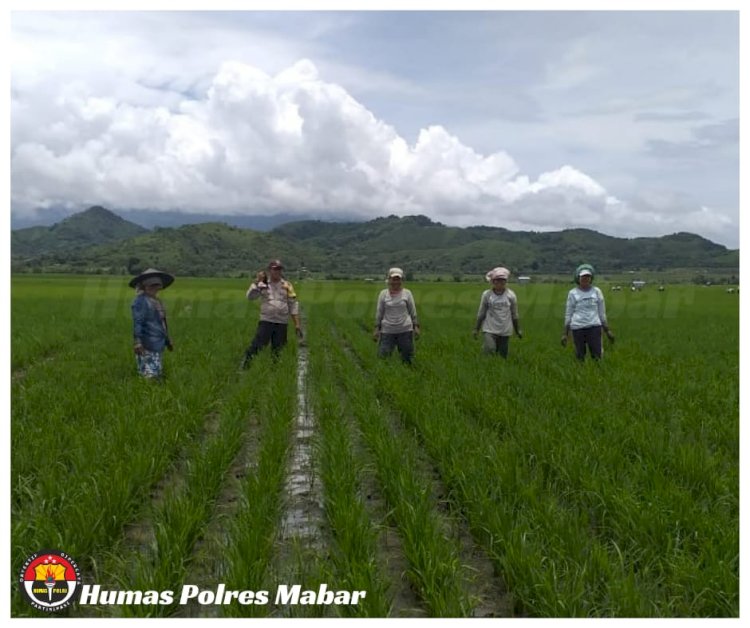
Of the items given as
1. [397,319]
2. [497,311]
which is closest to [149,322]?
[397,319]

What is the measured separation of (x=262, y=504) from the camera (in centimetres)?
337

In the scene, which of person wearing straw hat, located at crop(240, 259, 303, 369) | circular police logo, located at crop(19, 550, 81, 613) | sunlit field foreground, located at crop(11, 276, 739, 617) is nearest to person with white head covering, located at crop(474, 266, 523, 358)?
sunlit field foreground, located at crop(11, 276, 739, 617)

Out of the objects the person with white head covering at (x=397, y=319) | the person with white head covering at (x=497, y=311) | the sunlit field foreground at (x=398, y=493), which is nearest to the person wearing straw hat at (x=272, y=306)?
the person with white head covering at (x=397, y=319)

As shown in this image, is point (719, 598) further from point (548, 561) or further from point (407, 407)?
point (407, 407)

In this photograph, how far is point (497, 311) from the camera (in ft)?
28.2

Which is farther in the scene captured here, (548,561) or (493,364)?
(493,364)

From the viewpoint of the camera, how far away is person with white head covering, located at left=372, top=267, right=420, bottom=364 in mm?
8492

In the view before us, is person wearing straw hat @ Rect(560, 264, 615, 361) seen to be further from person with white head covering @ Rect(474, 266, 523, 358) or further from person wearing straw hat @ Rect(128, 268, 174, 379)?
person wearing straw hat @ Rect(128, 268, 174, 379)

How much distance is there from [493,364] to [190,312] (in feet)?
58.0

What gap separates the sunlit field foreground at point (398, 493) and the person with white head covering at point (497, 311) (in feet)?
5.06

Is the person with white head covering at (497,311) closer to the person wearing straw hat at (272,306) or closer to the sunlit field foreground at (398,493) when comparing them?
the sunlit field foreground at (398,493)

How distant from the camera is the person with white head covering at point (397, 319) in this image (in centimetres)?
849

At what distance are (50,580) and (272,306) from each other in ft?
21.7

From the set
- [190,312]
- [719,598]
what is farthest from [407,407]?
[190,312]
